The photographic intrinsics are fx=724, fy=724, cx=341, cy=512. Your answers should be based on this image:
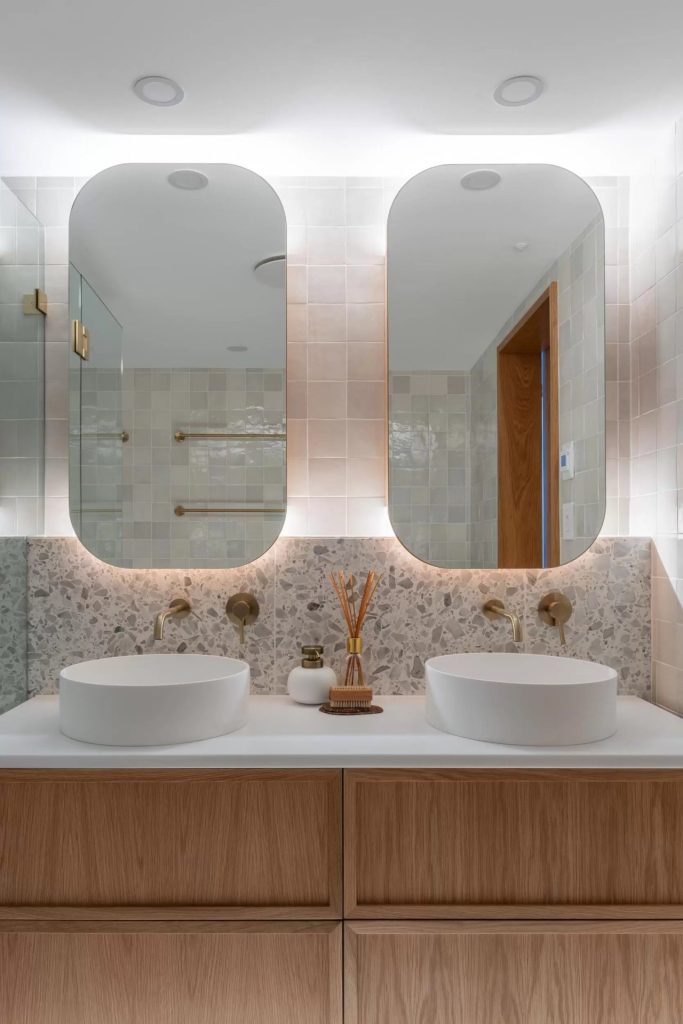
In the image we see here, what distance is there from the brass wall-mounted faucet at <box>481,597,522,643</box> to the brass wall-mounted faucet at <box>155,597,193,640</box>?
813 millimetres

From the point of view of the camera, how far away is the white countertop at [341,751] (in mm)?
1457

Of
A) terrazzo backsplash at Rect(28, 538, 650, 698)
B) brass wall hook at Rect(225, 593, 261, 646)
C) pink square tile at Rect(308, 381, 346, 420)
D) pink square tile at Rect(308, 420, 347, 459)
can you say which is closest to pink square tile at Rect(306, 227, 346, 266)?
pink square tile at Rect(308, 381, 346, 420)

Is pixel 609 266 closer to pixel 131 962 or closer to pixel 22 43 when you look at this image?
pixel 22 43

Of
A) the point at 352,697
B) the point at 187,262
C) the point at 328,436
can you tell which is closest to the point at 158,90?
the point at 187,262

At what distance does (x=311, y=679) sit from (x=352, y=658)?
0.39 feet

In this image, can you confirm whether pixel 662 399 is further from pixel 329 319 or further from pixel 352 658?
pixel 352 658

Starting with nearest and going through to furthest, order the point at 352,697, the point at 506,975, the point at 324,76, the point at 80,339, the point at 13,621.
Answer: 1. the point at 506,975
2. the point at 324,76
3. the point at 352,697
4. the point at 13,621
5. the point at 80,339

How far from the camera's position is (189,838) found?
57.9 inches

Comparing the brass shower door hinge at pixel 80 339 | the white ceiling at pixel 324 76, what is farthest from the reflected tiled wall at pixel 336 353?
the brass shower door hinge at pixel 80 339

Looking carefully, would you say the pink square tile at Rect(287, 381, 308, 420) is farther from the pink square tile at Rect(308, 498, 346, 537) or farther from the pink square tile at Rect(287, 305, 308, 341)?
the pink square tile at Rect(308, 498, 346, 537)

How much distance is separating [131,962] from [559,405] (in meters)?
1.66

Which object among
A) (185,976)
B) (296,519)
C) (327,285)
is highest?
(327,285)

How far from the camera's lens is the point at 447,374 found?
1979 mm

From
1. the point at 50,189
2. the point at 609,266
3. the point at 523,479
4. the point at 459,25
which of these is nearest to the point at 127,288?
the point at 50,189
